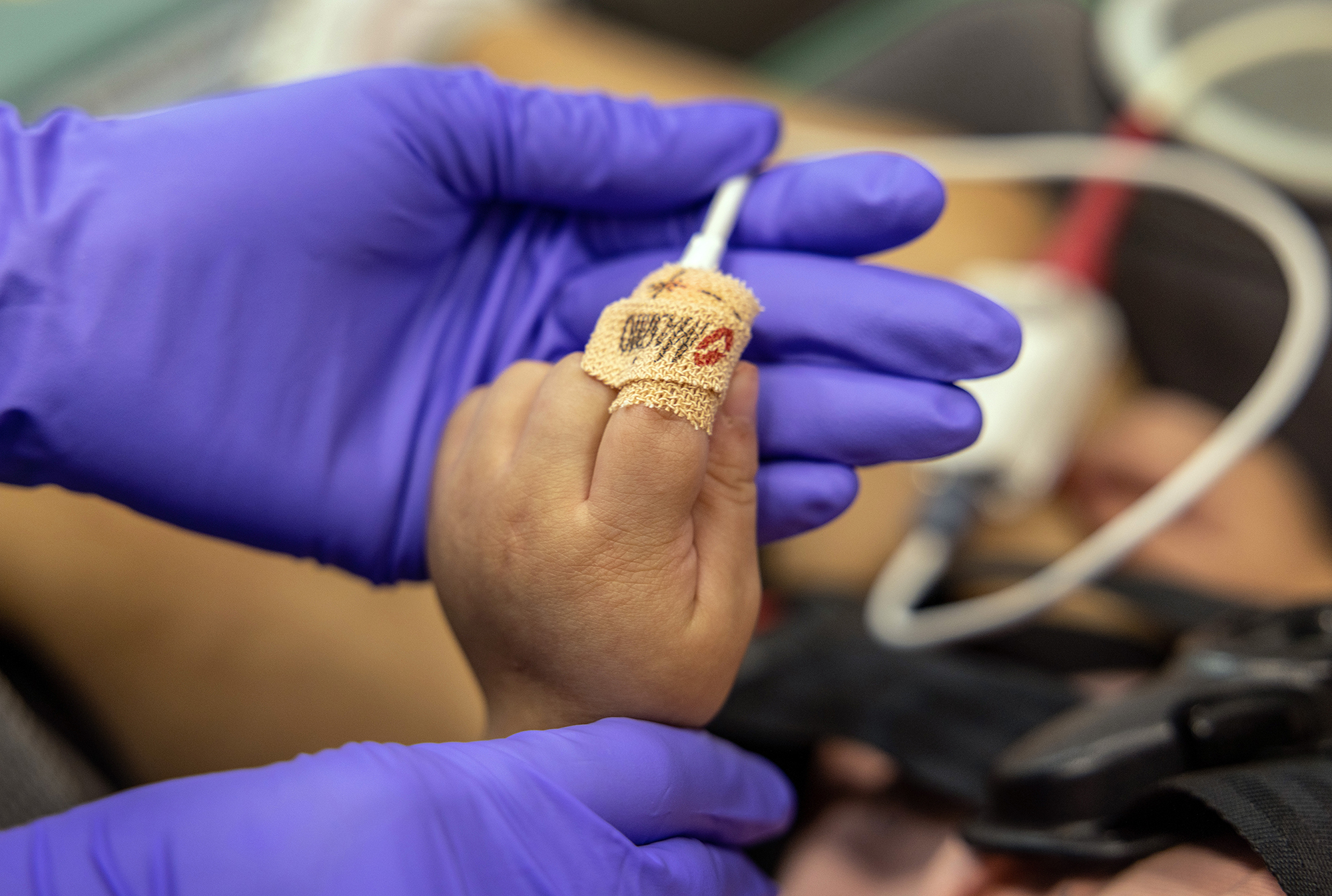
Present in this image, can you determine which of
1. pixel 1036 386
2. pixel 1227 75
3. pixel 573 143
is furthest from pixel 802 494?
pixel 1227 75

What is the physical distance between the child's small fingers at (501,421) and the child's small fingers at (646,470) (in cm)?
7

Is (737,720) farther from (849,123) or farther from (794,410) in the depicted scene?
(849,123)

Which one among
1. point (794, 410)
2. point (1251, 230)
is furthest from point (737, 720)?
point (1251, 230)

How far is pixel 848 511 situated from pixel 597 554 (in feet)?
2.03

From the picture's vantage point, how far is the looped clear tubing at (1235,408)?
2.65 ft

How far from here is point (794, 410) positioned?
1.83ft

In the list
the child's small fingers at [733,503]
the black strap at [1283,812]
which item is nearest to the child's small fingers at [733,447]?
the child's small fingers at [733,503]

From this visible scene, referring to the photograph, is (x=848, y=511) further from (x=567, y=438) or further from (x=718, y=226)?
(x=567, y=438)

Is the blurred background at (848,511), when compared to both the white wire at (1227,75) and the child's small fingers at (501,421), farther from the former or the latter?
the child's small fingers at (501,421)

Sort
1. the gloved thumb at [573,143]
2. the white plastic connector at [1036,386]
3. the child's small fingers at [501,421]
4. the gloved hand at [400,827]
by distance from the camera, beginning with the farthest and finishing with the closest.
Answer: the white plastic connector at [1036,386]
the gloved thumb at [573,143]
the child's small fingers at [501,421]
the gloved hand at [400,827]

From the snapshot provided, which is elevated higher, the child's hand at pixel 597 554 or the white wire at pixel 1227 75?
the white wire at pixel 1227 75

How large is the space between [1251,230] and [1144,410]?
0.23 meters

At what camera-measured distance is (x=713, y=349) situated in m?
0.45

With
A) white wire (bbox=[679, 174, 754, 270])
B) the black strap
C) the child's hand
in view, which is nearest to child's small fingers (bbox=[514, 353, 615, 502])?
the child's hand
